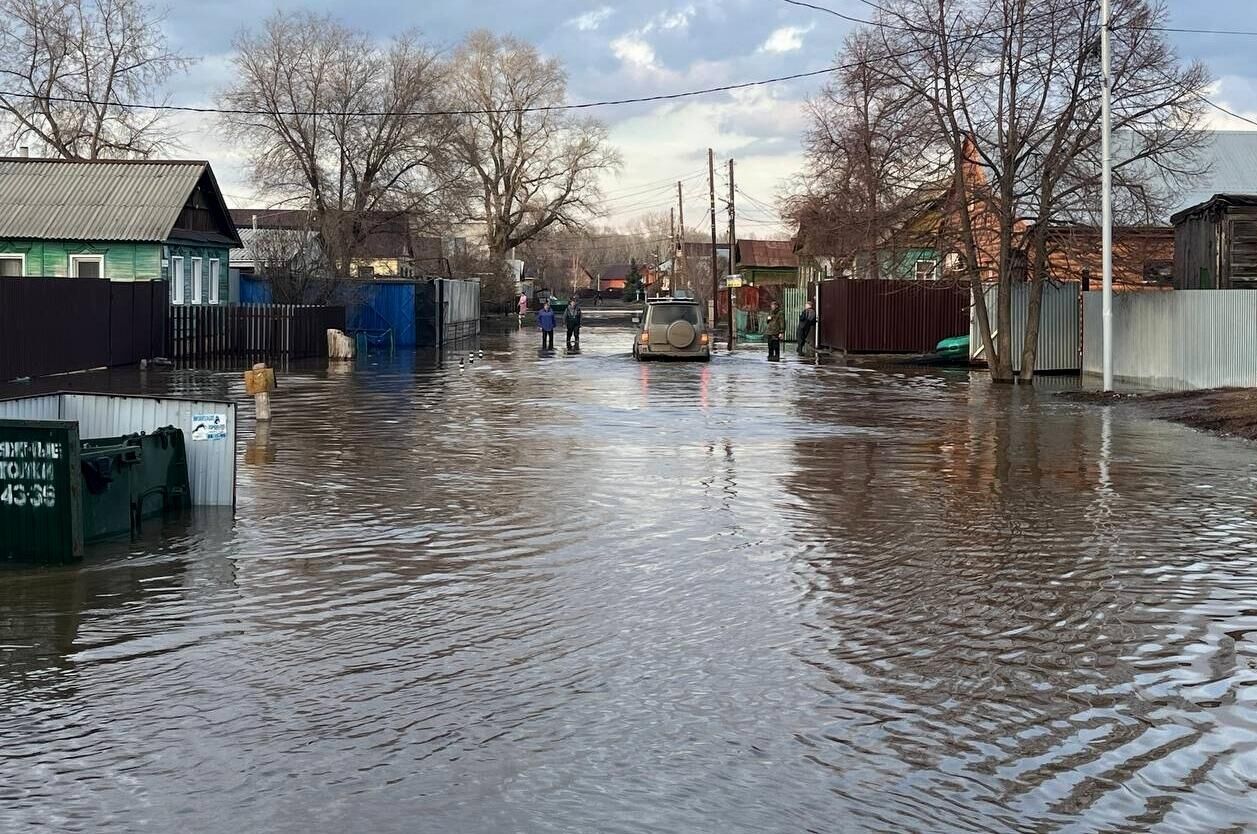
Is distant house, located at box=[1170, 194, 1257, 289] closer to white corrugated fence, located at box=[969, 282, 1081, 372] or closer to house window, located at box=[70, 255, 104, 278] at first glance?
white corrugated fence, located at box=[969, 282, 1081, 372]

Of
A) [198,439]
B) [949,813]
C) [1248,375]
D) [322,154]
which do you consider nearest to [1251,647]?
[949,813]

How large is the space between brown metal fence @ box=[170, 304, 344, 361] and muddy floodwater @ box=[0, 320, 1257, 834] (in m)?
24.5

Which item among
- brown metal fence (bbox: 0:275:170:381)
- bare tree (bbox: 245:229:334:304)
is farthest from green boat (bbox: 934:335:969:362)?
brown metal fence (bbox: 0:275:170:381)

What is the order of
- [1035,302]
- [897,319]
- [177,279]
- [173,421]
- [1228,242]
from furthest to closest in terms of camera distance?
1. [897,319]
2. [177,279]
3. [1035,302]
4. [1228,242]
5. [173,421]

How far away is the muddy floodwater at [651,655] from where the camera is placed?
5629mm

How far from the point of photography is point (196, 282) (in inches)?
1789

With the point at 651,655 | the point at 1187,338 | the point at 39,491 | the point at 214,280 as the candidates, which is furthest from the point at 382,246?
the point at 651,655

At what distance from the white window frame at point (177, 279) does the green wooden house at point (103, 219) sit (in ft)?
0.09

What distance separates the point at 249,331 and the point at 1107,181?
24.1m

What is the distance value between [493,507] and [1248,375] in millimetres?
18707

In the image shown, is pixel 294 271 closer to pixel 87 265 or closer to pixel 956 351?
pixel 87 265

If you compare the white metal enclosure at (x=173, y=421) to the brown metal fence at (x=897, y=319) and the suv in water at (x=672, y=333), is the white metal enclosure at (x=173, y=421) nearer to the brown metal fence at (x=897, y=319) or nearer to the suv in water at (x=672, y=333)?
the suv in water at (x=672, y=333)

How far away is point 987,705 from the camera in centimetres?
687

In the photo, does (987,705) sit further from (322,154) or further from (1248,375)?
(322,154)
